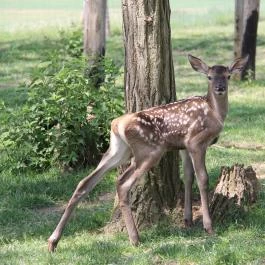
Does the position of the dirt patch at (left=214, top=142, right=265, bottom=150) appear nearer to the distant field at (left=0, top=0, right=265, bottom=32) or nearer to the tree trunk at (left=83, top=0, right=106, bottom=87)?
the tree trunk at (left=83, top=0, right=106, bottom=87)

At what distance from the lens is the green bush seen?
11156 millimetres

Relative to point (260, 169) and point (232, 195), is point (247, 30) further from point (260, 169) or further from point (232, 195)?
point (232, 195)

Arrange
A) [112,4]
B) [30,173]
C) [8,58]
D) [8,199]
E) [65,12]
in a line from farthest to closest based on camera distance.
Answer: [112,4] → [65,12] → [8,58] → [30,173] → [8,199]

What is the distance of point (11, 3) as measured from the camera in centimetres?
3897

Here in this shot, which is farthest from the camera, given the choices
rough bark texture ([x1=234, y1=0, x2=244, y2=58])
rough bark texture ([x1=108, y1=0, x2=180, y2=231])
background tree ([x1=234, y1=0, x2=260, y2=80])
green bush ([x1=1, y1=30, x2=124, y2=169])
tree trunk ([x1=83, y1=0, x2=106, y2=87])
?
rough bark texture ([x1=234, y1=0, x2=244, y2=58])

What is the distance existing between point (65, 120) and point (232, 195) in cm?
315

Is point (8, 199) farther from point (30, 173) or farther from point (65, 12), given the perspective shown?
point (65, 12)

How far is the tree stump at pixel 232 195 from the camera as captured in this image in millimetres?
8570

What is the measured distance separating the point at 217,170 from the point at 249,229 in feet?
8.35

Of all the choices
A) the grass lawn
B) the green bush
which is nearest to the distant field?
the grass lawn

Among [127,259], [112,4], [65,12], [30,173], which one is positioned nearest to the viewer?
[127,259]

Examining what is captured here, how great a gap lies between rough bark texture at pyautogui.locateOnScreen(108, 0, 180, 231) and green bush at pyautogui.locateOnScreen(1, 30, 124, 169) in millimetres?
2486

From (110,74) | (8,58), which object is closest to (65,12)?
(8,58)

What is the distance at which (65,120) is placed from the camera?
11.2 m
